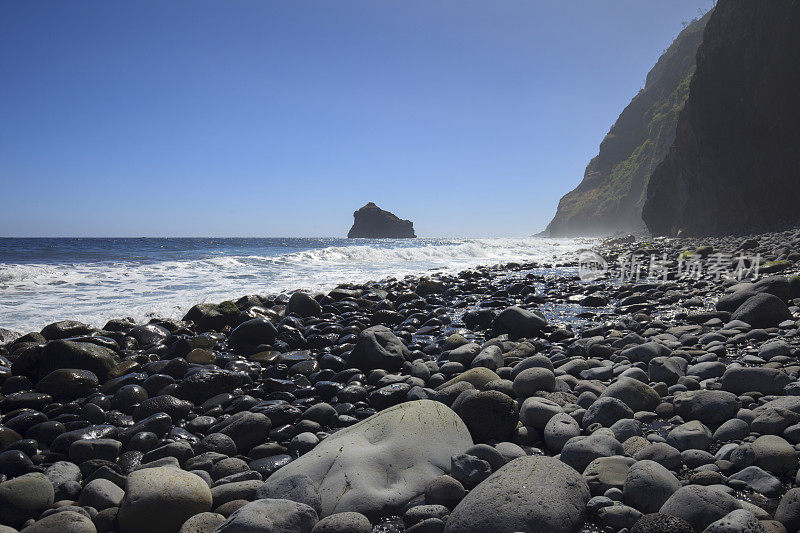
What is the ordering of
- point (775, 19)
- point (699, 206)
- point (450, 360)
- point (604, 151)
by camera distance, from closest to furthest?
1. point (450, 360)
2. point (775, 19)
3. point (699, 206)
4. point (604, 151)

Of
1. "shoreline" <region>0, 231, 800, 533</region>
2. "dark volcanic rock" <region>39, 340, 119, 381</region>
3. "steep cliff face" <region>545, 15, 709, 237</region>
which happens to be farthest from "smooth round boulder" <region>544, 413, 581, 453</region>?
"steep cliff face" <region>545, 15, 709, 237</region>

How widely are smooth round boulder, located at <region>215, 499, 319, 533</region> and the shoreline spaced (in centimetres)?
2

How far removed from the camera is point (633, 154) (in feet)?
306

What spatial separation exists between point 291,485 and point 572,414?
6.99 ft

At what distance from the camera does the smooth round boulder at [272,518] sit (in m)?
2.02

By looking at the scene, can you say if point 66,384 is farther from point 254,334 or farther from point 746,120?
point 746,120

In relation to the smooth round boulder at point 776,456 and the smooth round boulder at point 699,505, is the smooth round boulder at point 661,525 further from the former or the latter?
the smooth round boulder at point 776,456

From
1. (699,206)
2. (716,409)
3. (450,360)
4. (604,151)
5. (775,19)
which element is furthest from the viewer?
(604,151)

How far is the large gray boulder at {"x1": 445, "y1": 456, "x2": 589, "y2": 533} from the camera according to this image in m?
1.97

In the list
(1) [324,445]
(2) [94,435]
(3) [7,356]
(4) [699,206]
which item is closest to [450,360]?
(1) [324,445]

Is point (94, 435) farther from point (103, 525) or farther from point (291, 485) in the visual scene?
point (291, 485)

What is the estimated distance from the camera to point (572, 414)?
129 inches

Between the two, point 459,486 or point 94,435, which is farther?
point 94,435

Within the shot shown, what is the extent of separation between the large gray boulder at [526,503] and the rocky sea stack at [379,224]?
11664 centimetres
